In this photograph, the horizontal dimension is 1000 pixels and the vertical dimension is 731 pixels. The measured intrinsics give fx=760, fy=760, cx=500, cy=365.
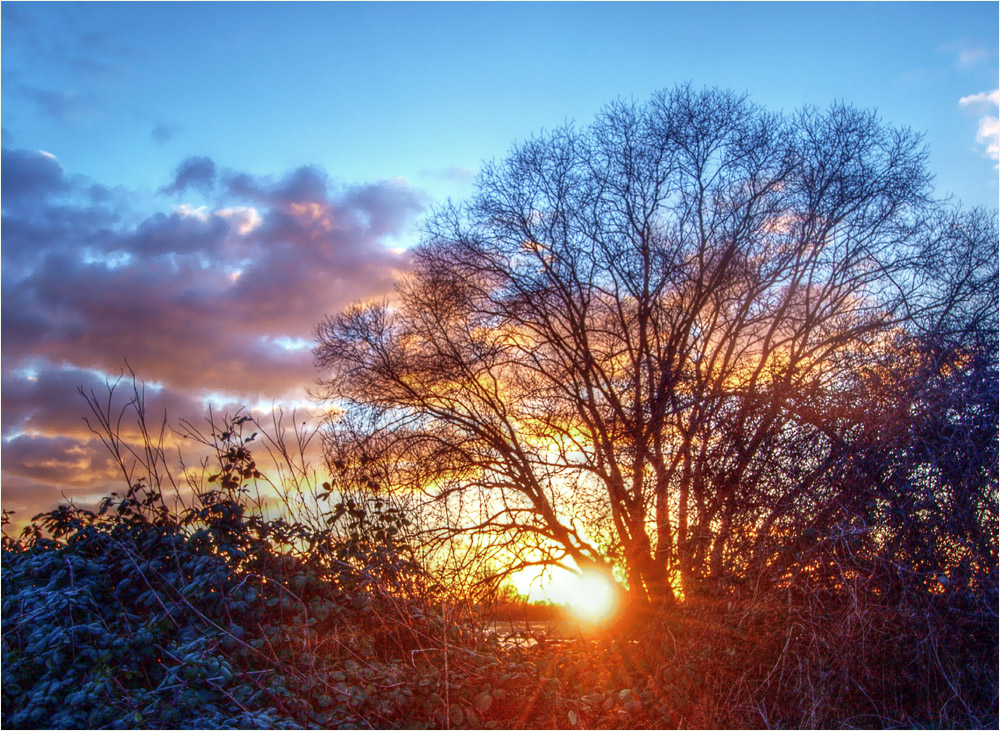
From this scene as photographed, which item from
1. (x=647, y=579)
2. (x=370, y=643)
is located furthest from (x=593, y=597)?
(x=370, y=643)

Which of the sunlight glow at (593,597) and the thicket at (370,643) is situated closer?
the thicket at (370,643)

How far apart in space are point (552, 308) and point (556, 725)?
6771mm

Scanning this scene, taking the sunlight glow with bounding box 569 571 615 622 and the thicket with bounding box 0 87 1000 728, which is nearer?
the thicket with bounding box 0 87 1000 728

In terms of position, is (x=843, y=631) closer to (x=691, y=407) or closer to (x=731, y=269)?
(x=691, y=407)

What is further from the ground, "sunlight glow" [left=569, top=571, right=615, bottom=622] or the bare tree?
the bare tree

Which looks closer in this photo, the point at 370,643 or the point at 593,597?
the point at 370,643

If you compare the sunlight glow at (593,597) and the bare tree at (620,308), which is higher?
the bare tree at (620,308)

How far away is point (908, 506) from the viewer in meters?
6.18

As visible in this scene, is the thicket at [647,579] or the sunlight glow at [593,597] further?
the sunlight glow at [593,597]

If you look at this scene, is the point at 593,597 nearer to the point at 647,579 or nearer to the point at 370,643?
the point at 647,579

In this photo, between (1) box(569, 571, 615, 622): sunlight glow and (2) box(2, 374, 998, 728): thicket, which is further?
(1) box(569, 571, 615, 622): sunlight glow

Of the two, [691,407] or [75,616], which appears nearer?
[75,616]

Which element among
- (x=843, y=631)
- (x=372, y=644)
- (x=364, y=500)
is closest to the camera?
(x=843, y=631)

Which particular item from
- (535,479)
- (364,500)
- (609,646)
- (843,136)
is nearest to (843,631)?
A: (609,646)
